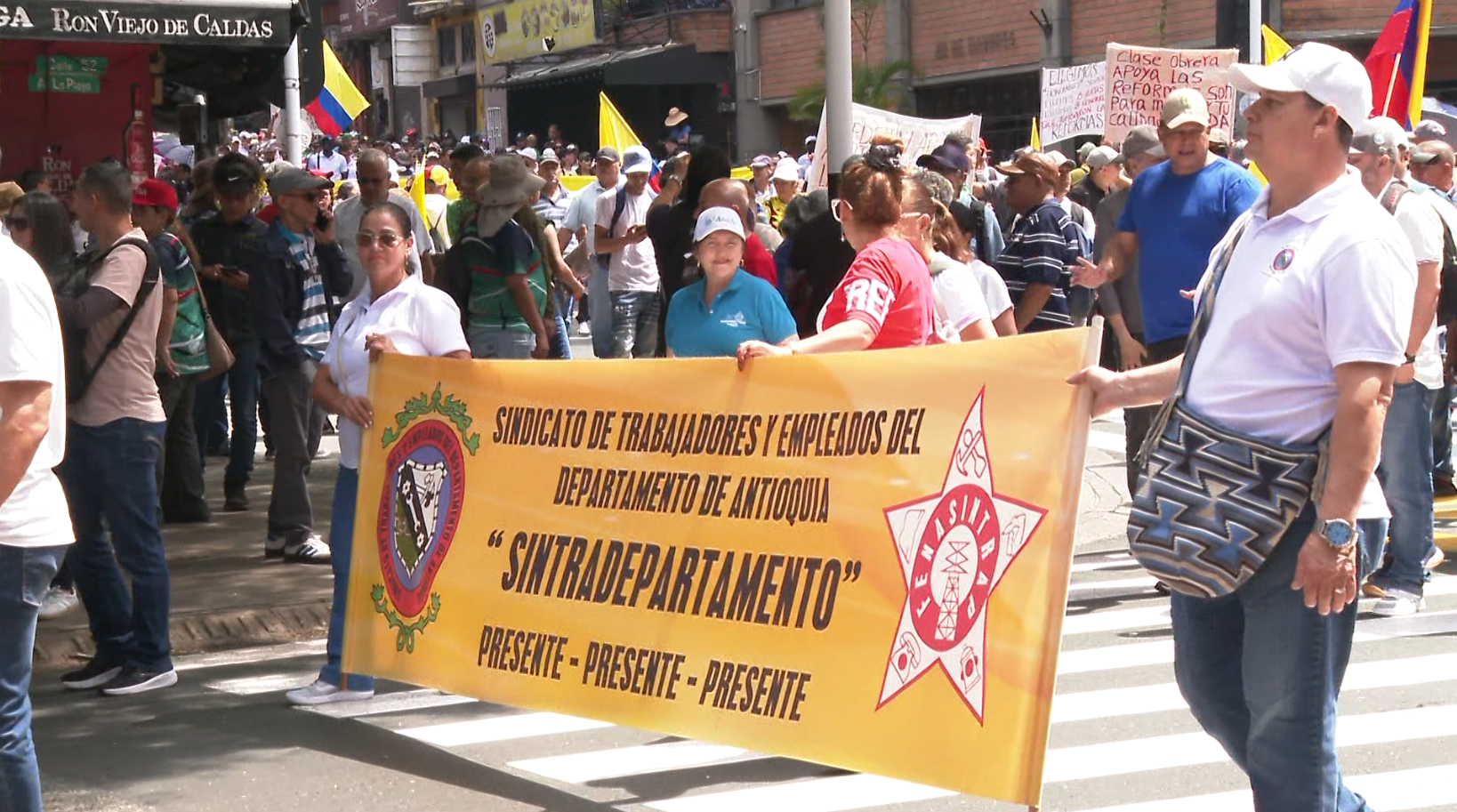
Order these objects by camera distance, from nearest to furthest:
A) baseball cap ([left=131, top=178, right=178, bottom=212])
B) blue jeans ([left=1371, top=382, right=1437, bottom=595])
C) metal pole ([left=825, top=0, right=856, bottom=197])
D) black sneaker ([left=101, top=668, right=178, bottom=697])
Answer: black sneaker ([left=101, top=668, right=178, bottom=697]) < blue jeans ([left=1371, top=382, right=1437, bottom=595]) < metal pole ([left=825, top=0, right=856, bottom=197]) < baseball cap ([left=131, top=178, right=178, bottom=212])

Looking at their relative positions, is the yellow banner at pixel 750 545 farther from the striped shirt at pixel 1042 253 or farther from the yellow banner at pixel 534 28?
the yellow banner at pixel 534 28

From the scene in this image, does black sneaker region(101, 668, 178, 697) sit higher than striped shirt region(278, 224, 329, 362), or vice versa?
striped shirt region(278, 224, 329, 362)

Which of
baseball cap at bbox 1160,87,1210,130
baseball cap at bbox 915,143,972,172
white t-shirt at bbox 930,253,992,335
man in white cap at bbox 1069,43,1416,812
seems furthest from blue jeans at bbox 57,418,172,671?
baseball cap at bbox 915,143,972,172

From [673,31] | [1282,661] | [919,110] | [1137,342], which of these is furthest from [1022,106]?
[1282,661]

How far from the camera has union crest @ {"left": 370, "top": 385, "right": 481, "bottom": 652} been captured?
266 inches

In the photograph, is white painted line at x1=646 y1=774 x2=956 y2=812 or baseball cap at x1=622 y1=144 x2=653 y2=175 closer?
white painted line at x1=646 y1=774 x2=956 y2=812

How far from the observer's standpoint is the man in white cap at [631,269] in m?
13.8

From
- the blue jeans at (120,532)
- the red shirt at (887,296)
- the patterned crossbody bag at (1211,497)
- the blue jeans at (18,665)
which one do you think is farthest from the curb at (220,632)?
the patterned crossbody bag at (1211,497)

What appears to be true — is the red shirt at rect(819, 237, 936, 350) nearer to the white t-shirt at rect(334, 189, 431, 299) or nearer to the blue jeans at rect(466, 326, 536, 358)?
the blue jeans at rect(466, 326, 536, 358)

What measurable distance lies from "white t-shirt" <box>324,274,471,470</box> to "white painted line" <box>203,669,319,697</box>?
1.09 metres

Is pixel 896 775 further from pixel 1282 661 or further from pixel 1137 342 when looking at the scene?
pixel 1137 342

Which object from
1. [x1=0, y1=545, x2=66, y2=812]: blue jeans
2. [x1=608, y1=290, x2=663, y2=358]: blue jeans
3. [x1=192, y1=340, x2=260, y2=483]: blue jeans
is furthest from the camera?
[x1=608, y1=290, x2=663, y2=358]: blue jeans

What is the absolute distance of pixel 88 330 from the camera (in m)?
7.42

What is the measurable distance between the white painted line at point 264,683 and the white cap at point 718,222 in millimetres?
2545
